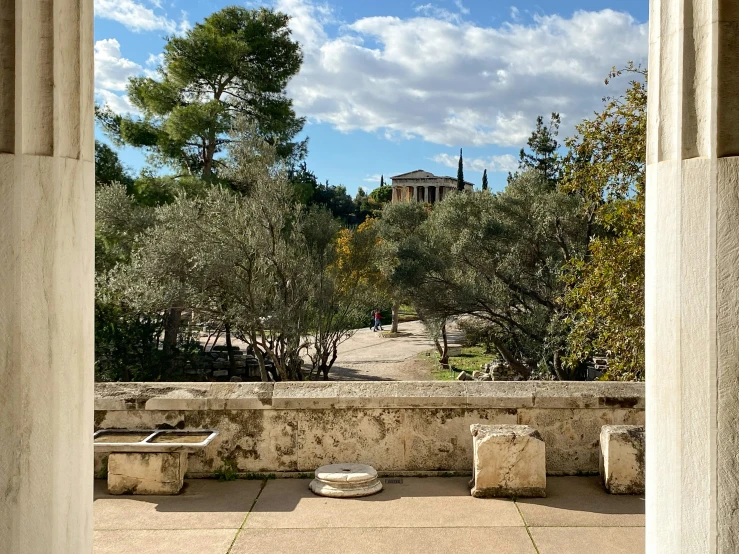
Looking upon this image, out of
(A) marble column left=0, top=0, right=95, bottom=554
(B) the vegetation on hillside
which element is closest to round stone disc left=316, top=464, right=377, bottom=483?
(A) marble column left=0, top=0, right=95, bottom=554

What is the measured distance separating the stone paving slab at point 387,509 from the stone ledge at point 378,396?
606mm

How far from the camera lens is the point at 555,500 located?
462cm

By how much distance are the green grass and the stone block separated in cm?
1527

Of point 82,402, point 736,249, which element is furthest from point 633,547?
point 82,402

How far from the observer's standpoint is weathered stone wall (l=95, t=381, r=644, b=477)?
515 cm

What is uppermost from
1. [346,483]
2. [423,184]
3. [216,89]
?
[423,184]

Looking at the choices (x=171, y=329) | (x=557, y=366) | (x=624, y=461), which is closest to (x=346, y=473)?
(x=624, y=461)

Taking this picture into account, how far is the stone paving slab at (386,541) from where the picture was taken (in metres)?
3.85

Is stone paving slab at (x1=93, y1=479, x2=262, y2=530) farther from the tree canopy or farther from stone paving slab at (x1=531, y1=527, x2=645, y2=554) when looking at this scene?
the tree canopy

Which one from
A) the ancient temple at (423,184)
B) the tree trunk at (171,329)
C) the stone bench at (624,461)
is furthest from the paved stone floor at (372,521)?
the ancient temple at (423,184)

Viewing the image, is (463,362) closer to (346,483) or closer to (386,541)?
(346,483)

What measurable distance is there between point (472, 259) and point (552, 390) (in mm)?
11762

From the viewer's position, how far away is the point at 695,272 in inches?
81.2

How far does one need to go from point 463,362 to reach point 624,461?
1862 centimetres
